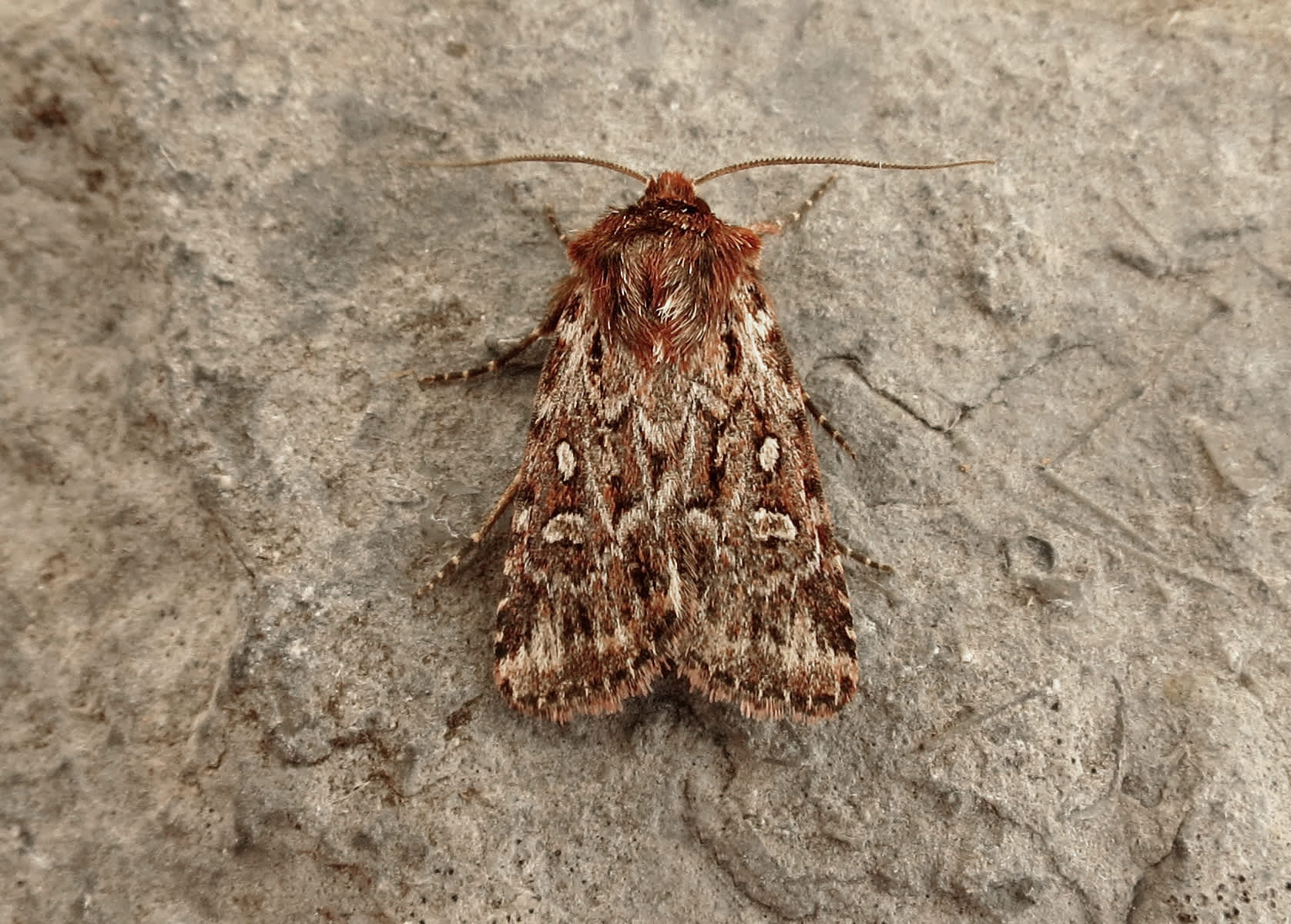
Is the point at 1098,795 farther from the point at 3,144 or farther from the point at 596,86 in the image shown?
the point at 3,144

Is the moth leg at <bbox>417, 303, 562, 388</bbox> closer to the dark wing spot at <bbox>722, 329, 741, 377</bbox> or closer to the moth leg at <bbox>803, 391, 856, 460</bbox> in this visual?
the dark wing spot at <bbox>722, 329, 741, 377</bbox>

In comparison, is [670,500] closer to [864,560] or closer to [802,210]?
[864,560]

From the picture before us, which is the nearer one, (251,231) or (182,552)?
(182,552)

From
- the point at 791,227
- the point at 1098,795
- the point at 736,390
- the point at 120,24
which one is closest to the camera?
the point at 1098,795

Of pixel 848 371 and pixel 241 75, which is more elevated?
pixel 241 75

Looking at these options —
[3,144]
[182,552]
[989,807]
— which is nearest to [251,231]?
[3,144]

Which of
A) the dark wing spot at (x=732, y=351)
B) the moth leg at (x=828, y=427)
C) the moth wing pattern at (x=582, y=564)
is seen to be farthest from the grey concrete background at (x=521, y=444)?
the dark wing spot at (x=732, y=351)

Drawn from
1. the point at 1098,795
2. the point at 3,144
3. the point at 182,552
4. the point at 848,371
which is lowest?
the point at 1098,795
